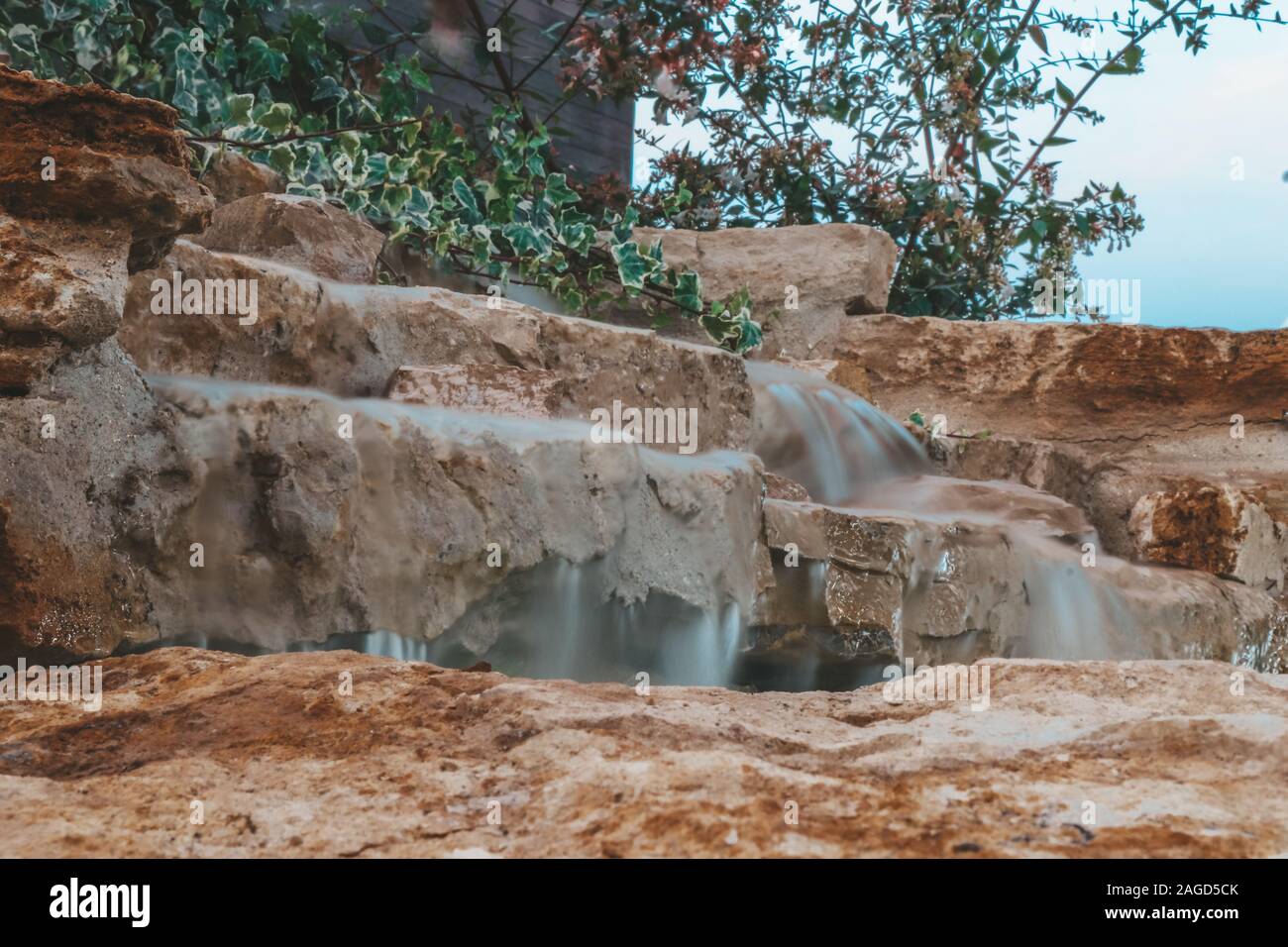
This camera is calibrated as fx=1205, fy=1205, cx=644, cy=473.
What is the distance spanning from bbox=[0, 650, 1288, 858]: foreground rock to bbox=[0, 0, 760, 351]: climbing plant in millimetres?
2660

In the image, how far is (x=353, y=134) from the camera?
425 cm

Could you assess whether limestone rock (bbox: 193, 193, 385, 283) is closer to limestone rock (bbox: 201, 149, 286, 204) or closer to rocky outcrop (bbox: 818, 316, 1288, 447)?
limestone rock (bbox: 201, 149, 286, 204)

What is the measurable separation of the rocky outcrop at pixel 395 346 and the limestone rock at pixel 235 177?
1.09 meters

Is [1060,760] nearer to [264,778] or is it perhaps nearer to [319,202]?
[264,778]

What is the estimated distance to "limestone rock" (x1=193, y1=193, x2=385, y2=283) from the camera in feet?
11.6

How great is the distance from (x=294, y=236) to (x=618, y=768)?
8.66 ft

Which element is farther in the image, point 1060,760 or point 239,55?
point 239,55

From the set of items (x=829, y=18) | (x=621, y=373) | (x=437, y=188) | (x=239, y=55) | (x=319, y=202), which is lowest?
(x=621, y=373)

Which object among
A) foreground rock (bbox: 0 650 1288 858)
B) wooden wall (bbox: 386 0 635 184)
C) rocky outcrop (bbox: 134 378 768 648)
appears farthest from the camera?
wooden wall (bbox: 386 0 635 184)

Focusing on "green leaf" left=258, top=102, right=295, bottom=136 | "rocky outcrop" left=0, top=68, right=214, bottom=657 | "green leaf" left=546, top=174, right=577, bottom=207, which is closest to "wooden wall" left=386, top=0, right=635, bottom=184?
"green leaf" left=546, top=174, right=577, bottom=207

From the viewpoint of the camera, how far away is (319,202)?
3.66 m

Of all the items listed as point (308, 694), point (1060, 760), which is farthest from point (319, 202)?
point (1060, 760)

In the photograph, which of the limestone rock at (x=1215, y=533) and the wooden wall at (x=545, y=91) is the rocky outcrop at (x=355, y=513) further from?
the wooden wall at (x=545, y=91)
